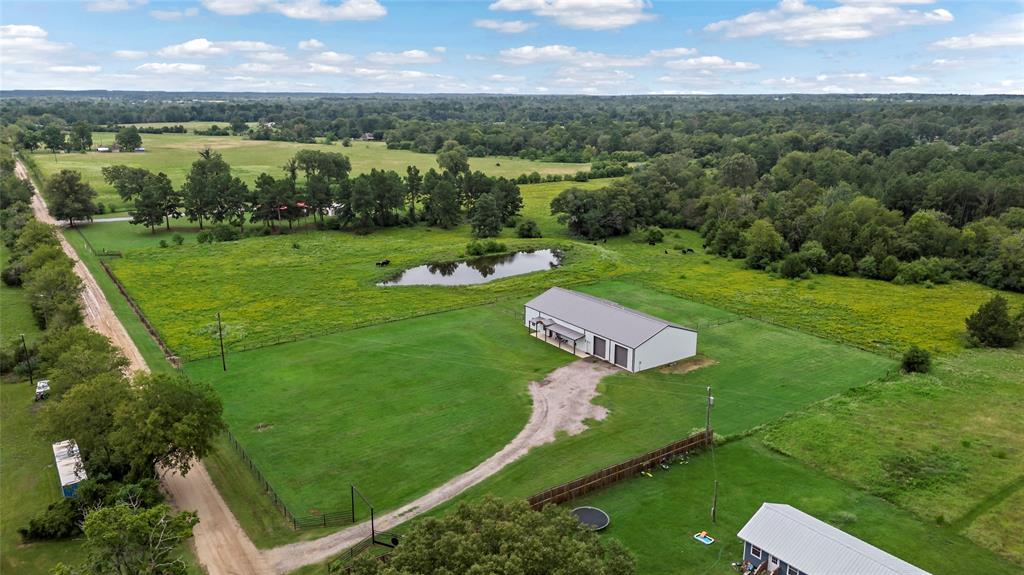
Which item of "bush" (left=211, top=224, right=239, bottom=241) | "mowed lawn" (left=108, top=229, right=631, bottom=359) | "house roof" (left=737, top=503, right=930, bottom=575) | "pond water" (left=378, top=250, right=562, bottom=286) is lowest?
"pond water" (left=378, top=250, right=562, bottom=286)

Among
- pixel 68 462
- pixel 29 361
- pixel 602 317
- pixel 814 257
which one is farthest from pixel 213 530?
pixel 814 257

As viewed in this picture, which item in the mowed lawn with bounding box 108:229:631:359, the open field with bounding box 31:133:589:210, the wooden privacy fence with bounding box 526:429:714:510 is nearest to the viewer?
the wooden privacy fence with bounding box 526:429:714:510

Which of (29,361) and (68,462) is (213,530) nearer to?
(68,462)

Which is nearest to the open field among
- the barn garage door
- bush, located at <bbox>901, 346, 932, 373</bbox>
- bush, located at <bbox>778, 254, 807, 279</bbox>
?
bush, located at <bbox>778, 254, 807, 279</bbox>

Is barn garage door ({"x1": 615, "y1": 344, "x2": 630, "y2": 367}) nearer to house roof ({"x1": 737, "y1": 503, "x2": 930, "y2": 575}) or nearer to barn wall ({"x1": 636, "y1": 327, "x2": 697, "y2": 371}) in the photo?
barn wall ({"x1": 636, "y1": 327, "x2": 697, "y2": 371})

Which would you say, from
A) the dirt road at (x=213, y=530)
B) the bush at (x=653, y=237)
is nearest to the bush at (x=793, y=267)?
the bush at (x=653, y=237)

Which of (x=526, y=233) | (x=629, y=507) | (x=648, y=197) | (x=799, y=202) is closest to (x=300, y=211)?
(x=526, y=233)

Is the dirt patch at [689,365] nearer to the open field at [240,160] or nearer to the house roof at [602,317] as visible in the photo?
the house roof at [602,317]

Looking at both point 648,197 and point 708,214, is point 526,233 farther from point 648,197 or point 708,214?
point 708,214
